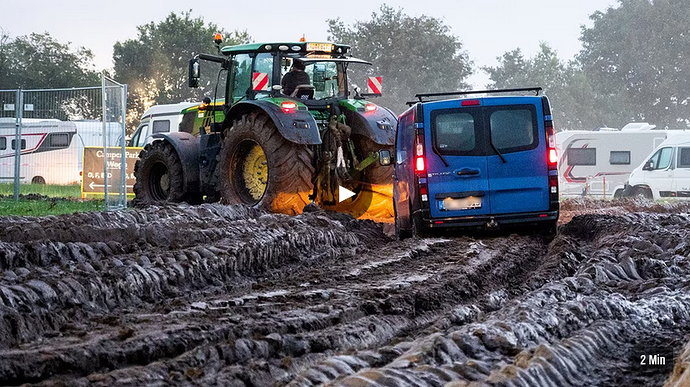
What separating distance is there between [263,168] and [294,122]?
4.53ft

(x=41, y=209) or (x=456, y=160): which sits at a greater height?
Answer: (x=456, y=160)

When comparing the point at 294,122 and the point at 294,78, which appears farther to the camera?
the point at 294,78

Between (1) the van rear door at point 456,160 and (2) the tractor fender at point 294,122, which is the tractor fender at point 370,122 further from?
(1) the van rear door at point 456,160

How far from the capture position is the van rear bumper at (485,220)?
1235cm

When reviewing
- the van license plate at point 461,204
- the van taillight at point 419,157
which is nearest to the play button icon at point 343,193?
the van taillight at point 419,157

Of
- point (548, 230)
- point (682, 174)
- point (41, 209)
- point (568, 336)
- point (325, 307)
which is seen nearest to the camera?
point (568, 336)

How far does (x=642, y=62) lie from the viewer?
66188 mm

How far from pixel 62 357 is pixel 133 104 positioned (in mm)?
58513

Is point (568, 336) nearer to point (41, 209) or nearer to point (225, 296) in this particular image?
point (225, 296)

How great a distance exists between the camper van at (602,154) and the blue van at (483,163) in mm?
22359

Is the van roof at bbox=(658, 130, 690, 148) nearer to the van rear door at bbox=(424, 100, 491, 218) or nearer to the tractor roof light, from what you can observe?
the tractor roof light

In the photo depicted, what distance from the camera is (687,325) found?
636 centimetres

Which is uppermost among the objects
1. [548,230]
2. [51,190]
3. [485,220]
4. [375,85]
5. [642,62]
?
[642,62]

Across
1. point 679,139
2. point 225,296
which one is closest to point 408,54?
point 679,139
